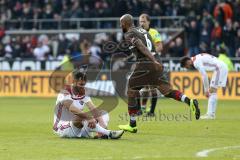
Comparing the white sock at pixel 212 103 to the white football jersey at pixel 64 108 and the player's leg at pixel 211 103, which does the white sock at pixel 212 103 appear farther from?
the white football jersey at pixel 64 108

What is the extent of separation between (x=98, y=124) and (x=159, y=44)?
6518 mm

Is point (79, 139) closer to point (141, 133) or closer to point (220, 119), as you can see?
point (141, 133)

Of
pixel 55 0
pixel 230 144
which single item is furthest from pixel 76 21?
pixel 230 144

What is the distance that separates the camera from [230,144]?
13.3m

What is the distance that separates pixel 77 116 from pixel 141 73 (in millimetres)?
2686

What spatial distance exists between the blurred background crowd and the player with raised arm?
8748mm

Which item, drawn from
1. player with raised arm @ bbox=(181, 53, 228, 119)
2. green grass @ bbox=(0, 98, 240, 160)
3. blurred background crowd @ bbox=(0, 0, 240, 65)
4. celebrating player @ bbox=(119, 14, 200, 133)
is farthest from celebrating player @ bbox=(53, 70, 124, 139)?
blurred background crowd @ bbox=(0, 0, 240, 65)

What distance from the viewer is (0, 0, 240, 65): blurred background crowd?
104 feet

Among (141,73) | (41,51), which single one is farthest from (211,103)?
(41,51)

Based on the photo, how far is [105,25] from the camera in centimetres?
3622

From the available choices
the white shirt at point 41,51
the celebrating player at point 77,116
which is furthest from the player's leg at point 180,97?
the white shirt at point 41,51

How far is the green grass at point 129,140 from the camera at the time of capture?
11734mm

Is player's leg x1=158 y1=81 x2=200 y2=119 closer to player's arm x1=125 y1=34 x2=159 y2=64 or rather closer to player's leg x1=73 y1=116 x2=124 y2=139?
player's arm x1=125 y1=34 x2=159 y2=64

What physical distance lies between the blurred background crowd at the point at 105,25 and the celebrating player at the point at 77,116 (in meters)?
15.1
